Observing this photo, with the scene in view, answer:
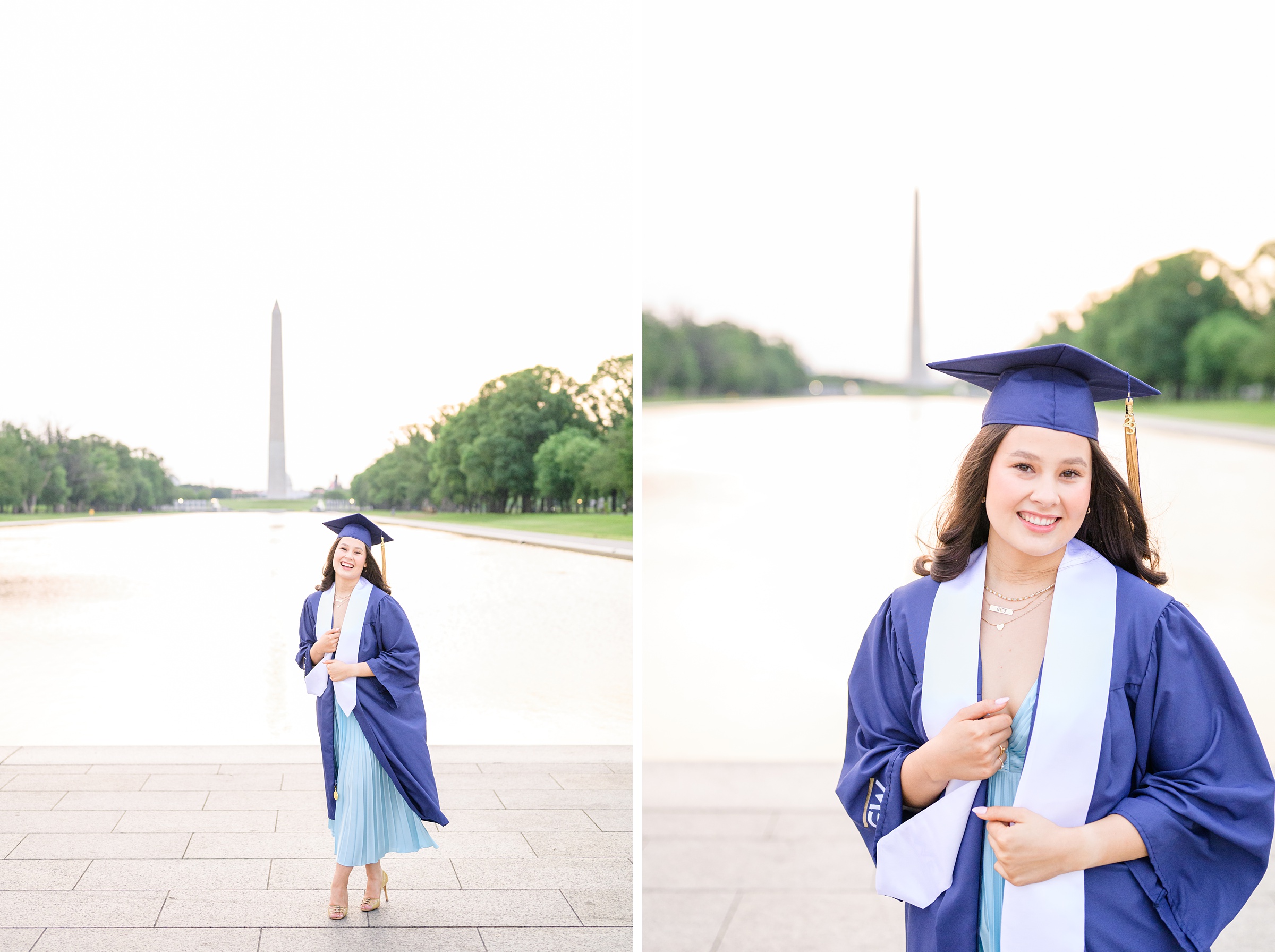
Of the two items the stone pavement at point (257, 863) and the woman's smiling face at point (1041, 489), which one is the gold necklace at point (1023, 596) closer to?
the woman's smiling face at point (1041, 489)

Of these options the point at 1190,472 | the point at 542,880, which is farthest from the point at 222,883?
the point at 1190,472

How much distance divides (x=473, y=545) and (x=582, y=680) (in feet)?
2.44

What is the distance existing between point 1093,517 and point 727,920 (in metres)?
4.29

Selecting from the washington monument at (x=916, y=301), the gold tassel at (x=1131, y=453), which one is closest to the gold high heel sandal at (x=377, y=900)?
the gold tassel at (x=1131, y=453)

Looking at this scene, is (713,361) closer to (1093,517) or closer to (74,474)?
(74,474)

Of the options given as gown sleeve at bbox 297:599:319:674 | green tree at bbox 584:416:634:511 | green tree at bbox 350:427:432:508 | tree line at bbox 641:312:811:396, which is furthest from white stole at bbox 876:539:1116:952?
tree line at bbox 641:312:811:396

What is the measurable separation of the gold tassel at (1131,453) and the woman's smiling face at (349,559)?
7.97 feet

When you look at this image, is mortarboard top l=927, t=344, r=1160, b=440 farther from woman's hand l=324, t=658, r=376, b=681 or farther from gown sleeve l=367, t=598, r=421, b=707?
woman's hand l=324, t=658, r=376, b=681

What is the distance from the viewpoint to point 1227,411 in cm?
622

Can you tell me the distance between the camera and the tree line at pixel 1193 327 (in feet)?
19.4

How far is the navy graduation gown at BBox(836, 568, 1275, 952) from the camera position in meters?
1.92

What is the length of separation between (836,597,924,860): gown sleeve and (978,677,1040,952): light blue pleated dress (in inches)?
6.5

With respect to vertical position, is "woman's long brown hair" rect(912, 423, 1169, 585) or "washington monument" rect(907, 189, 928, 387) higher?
"washington monument" rect(907, 189, 928, 387)

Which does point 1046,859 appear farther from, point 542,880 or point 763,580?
point 763,580
